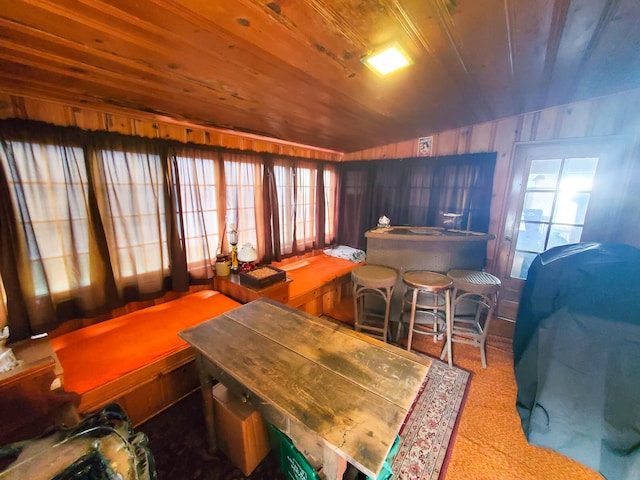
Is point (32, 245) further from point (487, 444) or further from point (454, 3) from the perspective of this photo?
point (487, 444)

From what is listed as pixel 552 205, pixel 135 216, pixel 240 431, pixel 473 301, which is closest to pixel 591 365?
pixel 473 301

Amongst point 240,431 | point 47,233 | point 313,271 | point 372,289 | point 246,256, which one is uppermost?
point 47,233

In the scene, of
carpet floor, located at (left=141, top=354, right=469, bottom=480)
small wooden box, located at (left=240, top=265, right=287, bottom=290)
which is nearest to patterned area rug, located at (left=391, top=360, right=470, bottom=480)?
carpet floor, located at (left=141, top=354, right=469, bottom=480)

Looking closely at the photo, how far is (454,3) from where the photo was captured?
969 mm

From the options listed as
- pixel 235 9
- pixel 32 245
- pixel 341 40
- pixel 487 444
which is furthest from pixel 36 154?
pixel 487 444

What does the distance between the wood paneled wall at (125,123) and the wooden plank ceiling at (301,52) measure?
8cm

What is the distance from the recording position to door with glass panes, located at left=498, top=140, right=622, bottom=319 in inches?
90.0

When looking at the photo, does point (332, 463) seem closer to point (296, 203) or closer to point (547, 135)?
point (296, 203)

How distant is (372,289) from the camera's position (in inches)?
92.8

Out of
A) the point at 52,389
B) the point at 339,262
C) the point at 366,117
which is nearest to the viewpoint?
the point at 52,389

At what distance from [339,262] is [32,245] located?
2.99 m

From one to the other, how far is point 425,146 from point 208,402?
347cm

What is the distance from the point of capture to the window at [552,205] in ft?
7.83

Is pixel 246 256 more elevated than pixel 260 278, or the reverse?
pixel 246 256
